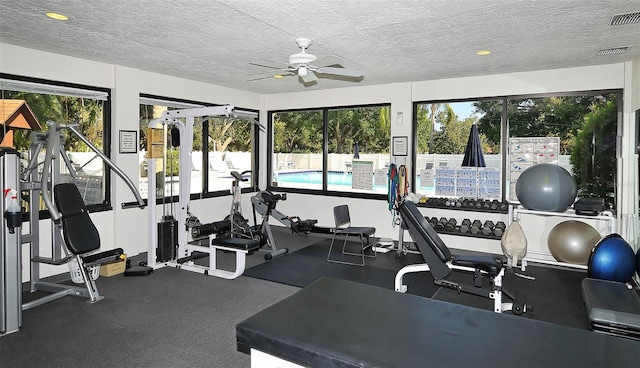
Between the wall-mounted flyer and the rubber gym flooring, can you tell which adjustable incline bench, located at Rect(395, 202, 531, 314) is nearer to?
the rubber gym flooring

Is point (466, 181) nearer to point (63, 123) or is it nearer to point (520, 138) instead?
point (520, 138)

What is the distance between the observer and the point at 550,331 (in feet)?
4.36

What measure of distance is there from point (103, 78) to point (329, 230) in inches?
153

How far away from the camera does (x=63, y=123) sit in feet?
15.0

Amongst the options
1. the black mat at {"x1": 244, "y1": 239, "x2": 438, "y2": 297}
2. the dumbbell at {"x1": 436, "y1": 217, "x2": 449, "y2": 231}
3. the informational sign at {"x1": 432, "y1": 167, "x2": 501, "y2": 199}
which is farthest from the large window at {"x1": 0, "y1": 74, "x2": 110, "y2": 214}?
the informational sign at {"x1": 432, "y1": 167, "x2": 501, "y2": 199}

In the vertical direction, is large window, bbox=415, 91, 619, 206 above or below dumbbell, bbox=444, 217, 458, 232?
above

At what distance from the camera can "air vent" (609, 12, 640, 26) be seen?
308 centimetres

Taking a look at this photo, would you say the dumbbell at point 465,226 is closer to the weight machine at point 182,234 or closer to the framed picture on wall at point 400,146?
the framed picture on wall at point 400,146

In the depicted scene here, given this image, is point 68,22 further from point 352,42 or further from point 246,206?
point 246,206

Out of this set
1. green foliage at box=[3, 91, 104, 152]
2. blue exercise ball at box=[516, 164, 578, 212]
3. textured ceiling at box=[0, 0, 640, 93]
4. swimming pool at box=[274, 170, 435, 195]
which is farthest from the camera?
swimming pool at box=[274, 170, 435, 195]

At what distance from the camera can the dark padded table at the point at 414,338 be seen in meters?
1.13

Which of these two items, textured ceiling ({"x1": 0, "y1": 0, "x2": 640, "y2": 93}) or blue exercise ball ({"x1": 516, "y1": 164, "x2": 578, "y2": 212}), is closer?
textured ceiling ({"x1": 0, "y1": 0, "x2": 640, "y2": 93})

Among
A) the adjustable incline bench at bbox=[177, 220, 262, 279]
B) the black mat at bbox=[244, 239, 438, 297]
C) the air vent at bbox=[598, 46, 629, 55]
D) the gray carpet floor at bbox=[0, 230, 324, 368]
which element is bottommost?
the gray carpet floor at bbox=[0, 230, 324, 368]

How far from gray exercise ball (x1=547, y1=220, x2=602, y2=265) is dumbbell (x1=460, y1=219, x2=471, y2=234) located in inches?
41.5
